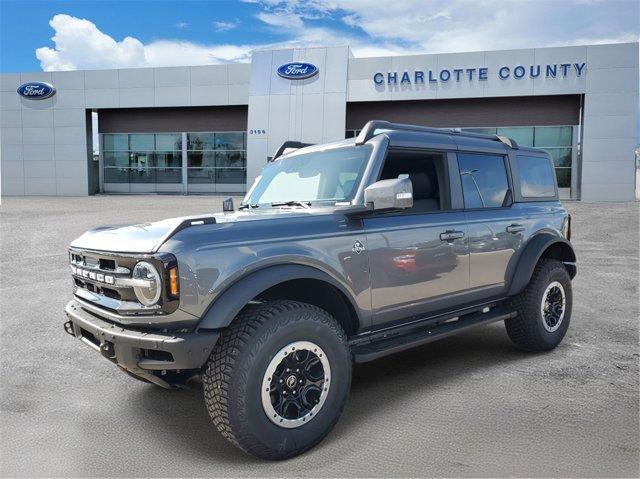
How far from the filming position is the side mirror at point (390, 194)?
335 cm

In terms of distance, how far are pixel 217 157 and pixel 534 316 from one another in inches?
1077

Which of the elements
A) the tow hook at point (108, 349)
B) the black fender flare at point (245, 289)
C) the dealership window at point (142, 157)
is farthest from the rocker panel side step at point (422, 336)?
the dealership window at point (142, 157)

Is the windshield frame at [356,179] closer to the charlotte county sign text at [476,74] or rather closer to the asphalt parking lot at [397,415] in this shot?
the asphalt parking lot at [397,415]

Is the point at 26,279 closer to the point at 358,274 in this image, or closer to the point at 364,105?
the point at 358,274

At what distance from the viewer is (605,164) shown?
957 inches

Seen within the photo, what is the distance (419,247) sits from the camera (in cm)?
390

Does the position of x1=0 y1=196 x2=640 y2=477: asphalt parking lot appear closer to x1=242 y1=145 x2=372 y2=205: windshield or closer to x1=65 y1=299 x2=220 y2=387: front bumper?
x1=65 y1=299 x2=220 y2=387: front bumper

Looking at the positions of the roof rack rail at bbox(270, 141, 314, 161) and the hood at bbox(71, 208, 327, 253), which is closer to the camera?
the hood at bbox(71, 208, 327, 253)

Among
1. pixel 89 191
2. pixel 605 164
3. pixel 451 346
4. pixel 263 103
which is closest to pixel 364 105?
pixel 263 103

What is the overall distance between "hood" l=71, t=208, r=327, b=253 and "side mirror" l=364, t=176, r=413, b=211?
0.38 meters

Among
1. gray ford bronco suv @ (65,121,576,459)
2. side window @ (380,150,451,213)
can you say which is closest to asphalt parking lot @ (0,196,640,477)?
gray ford bronco suv @ (65,121,576,459)

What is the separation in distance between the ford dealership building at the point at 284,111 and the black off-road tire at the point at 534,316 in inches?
666

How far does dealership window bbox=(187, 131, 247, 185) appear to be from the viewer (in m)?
30.0

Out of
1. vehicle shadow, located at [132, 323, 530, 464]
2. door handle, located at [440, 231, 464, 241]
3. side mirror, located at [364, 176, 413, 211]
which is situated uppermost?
side mirror, located at [364, 176, 413, 211]
